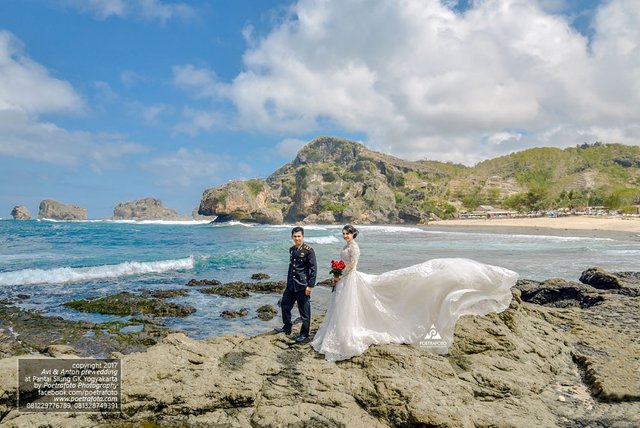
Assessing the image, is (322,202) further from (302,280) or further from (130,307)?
(302,280)

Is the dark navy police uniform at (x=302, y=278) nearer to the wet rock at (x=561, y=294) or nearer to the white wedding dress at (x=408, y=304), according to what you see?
the white wedding dress at (x=408, y=304)

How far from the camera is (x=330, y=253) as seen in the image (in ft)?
113

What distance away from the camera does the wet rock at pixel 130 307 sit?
14.0 meters

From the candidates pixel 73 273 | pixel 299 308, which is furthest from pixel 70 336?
pixel 73 273

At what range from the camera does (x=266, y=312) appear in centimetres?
1391

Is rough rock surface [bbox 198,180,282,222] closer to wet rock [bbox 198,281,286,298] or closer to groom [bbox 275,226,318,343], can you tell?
wet rock [bbox 198,281,286,298]

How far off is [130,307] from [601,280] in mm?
17498

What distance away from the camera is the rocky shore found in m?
4.77

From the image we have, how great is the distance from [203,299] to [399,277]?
11.8m

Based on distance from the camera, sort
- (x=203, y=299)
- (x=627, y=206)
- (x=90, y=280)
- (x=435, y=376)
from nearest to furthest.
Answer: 1. (x=435, y=376)
2. (x=203, y=299)
3. (x=90, y=280)
4. (x=627, y=206)

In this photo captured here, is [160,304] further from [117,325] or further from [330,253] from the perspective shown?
[330,253]

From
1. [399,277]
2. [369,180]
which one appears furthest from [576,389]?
[369,180]

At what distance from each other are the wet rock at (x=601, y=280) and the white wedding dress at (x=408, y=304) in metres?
9.81

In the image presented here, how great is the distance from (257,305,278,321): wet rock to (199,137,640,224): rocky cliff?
10431cm
